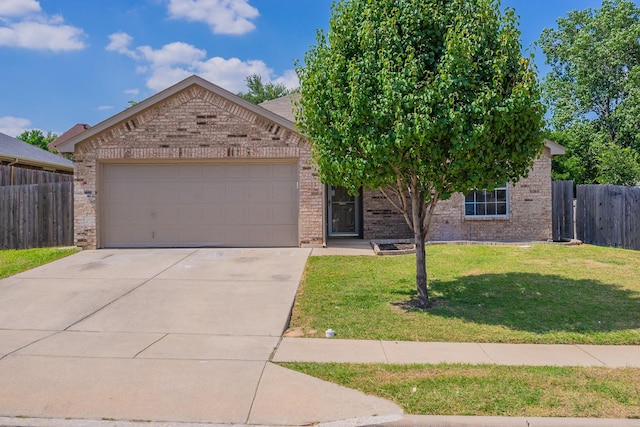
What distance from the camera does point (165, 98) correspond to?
41.9ft

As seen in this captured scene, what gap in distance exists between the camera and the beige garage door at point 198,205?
13.1 metres

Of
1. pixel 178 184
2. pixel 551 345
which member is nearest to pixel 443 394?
pixel 551 345

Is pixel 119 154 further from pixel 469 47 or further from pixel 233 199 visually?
pixel 469 47

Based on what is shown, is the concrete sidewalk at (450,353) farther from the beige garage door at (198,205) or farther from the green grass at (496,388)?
the beige garage door at (198,205)

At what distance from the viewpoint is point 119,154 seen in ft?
42.3

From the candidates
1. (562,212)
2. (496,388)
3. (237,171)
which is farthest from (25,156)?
(496,388)

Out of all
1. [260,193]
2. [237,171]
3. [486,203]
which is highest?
[237,171]

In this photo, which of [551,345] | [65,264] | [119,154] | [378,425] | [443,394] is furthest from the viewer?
[119,154]

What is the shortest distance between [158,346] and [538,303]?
591cm

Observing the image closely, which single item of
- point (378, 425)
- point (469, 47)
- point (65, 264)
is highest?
point (469, 47)

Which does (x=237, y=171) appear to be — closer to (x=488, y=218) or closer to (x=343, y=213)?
(x=343, y=213)

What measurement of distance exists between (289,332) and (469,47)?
4548 millimetres

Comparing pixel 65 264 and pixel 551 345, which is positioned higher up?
pixel 65 264

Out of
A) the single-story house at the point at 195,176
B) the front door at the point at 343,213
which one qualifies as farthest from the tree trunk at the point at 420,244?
the front door at the point at 343,213
